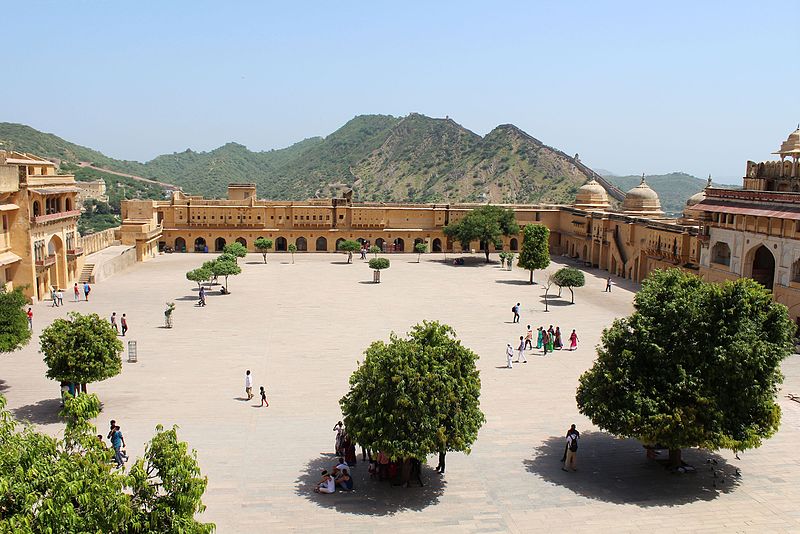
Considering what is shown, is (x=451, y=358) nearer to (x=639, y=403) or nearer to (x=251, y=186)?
(x=639, y=403)

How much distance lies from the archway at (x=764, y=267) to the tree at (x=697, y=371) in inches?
771

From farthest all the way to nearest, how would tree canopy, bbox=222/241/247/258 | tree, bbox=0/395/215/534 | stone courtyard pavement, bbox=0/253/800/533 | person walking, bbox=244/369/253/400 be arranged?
tree canopy, bbox=222/241/247/258
person walking, bbox=244/369/253/400
stone courtyard pavement, bbox=0/253/800/533
tree, bbox=0/395/215/534

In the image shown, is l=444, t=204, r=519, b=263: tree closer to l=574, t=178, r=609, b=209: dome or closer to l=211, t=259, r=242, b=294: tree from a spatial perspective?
l=574, t=178, r=609, b=209: dome

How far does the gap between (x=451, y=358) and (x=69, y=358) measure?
9786 millimetres

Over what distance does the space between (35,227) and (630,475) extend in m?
29.7

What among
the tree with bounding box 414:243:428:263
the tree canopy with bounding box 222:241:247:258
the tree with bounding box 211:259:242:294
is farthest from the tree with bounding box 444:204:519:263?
the tree with bounding box 211:259:242:294

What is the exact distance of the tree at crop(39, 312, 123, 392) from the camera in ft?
57.2

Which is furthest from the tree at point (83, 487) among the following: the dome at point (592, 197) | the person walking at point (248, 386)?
the dome at point (592, 197)

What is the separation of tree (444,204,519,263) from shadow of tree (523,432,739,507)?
37.4m

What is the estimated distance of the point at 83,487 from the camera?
24.9 feet

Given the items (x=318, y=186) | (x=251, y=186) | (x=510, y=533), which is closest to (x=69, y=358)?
(x=510, y=533)

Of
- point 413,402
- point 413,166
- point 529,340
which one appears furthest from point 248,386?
point 413,166

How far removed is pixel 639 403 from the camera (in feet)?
45.2

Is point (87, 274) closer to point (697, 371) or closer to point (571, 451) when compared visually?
point (571, 451)
